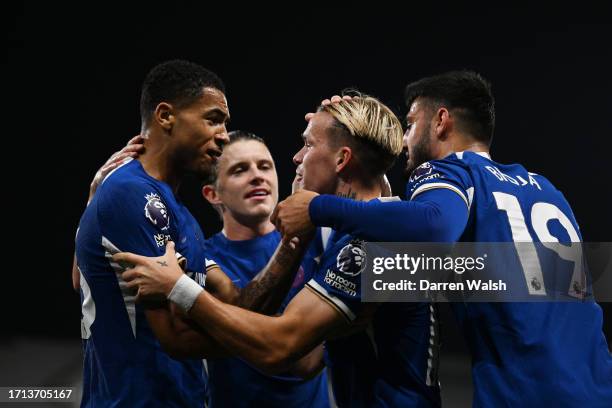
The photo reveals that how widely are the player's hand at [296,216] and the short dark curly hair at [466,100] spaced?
2.34 feet

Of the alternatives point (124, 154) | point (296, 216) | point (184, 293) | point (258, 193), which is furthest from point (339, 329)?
point (258, 193)

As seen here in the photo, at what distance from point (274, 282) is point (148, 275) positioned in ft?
1.89

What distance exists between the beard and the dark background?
3.58 meters

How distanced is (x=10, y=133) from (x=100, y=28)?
1.23 metres

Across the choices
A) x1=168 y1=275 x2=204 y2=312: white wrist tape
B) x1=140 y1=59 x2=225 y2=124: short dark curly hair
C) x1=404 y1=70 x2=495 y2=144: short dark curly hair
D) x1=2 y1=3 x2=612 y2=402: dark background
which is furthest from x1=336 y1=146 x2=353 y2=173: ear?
x1=2 y1=3 x2=612 y2=402: dark background

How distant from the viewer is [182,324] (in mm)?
2062

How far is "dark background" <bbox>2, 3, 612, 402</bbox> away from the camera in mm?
6305

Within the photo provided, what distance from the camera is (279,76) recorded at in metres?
6.59

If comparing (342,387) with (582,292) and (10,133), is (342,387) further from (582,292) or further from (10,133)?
(10,133)

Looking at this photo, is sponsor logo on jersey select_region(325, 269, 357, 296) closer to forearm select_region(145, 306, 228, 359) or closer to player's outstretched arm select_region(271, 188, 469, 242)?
player's outstretched arm select_region(271, 188, 469, 242)

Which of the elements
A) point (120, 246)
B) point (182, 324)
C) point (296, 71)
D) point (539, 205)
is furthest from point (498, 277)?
point (296, 71)

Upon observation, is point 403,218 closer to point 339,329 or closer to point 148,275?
point 339,329

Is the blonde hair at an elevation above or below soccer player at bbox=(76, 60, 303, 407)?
above

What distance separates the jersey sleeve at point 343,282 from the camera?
2115 millimetres
